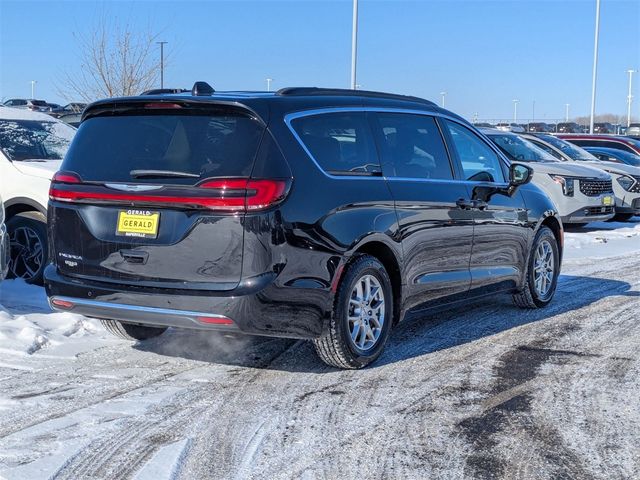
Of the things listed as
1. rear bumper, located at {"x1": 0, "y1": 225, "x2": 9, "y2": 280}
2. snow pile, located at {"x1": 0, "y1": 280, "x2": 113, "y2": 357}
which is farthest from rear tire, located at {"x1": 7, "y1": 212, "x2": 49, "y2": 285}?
rear bumper, located at {"x1": 0, "y1": 225, "x2": 9, "y2": 280}

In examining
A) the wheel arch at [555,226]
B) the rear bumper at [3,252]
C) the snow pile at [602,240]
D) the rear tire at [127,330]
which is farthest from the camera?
the snow pile at [602,240]

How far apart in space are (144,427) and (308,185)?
168 cm

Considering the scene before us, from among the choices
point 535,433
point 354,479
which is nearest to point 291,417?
point 354,479

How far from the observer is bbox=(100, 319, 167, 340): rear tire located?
6.39 meters

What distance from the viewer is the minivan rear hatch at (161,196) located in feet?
16.7

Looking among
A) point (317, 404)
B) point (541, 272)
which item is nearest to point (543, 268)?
point (541, 272)

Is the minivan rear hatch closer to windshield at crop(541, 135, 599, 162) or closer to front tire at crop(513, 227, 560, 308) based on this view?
front tire at crop(513, 227, 560, 308)

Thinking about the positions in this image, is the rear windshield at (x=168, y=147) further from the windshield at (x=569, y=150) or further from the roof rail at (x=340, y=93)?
the windshield at (x=569, y=150)

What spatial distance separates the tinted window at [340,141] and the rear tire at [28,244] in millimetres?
3834

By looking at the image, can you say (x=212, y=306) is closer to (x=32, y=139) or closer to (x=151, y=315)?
(x=151, y=315)

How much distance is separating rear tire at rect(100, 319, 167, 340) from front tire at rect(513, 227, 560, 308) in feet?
10.9

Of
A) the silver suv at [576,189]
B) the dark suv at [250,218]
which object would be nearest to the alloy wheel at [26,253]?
the dark suv at [250,218]

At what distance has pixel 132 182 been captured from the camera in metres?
5.32

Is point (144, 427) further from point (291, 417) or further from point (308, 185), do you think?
point (308, 185)
